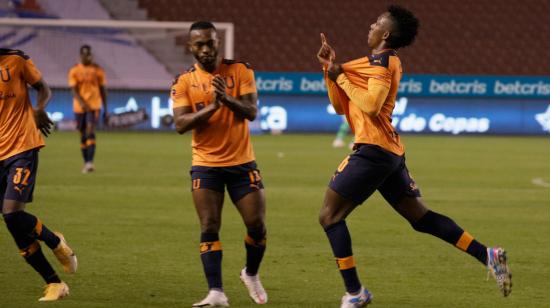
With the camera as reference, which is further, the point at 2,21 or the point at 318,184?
the point at 2,21

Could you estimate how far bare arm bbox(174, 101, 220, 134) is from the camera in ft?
24.0

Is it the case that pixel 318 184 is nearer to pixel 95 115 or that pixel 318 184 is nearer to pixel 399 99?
pixel 95 115

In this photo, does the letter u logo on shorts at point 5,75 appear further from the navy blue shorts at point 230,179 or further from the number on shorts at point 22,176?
the navy blue shorts at point 230,179

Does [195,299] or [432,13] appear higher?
[432,13]

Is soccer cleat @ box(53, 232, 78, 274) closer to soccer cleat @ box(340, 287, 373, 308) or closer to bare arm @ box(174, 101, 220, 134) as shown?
bare arm @ box(174, 101, 220, 134)

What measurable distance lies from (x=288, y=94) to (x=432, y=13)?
779 centimetres

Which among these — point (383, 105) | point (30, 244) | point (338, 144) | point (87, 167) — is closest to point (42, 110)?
point (30, 244)

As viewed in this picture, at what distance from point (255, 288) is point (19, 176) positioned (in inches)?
73.7

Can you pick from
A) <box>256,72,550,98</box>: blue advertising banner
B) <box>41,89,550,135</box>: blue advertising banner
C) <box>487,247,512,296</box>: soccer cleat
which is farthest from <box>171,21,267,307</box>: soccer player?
<box>256,72,550,98</box>: blue advertising banner

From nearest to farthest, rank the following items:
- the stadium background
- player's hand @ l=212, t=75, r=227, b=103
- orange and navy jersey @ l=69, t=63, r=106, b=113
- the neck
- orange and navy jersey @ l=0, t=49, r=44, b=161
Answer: player's hand @ l=212, t=75, r=227, b=103 < the neck < orange and navy jersey @ l=0, t=49, r=44, b=161 < the stadium background < orange and navy jersey @ l=69, t=63, r=106, b=113

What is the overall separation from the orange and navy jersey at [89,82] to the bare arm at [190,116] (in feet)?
41.7

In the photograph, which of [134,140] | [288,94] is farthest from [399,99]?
[134,140]

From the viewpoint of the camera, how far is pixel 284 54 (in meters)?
37.1

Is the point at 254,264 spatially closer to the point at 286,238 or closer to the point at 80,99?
the point at 286,238
